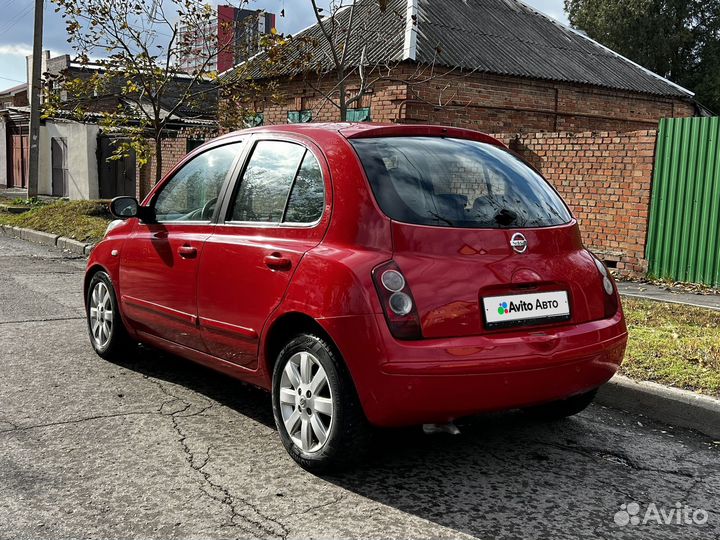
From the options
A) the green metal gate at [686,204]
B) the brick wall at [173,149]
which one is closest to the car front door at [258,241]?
the green metal gate at [686,204]

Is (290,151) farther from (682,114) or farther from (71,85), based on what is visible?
(682,114)

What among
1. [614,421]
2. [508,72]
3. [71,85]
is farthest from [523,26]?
[614,421]

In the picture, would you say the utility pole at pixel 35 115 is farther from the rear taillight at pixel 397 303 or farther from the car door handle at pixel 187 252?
the rear taillight at pixel 397 303

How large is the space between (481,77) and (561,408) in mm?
15206

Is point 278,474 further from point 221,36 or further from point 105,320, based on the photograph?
point 221,36

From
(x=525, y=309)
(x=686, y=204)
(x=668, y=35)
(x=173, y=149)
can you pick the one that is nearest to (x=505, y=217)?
(x=525, y=309)

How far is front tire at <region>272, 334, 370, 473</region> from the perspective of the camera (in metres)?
3.48

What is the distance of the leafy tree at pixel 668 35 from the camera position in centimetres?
4138

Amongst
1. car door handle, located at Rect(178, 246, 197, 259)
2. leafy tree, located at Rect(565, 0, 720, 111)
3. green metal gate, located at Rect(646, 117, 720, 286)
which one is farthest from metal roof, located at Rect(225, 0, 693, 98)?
leafy tree, located at Rect(565, 0, 720, 111)

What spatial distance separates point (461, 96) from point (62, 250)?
962cm

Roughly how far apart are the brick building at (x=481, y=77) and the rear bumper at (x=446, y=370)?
11.6 m

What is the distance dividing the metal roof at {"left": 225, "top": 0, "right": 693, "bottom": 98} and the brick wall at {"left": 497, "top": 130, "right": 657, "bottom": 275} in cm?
553

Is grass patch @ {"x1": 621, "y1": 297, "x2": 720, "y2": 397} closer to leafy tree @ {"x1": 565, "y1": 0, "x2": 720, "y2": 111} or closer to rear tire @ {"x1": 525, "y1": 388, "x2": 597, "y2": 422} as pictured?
rear tire @ {"x1": 525, "y1": 388, "x2": 597, "y2": 422}

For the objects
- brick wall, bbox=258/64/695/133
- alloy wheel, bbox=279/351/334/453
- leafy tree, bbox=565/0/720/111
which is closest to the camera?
alloy wheel, bbox=279/351/334/453
